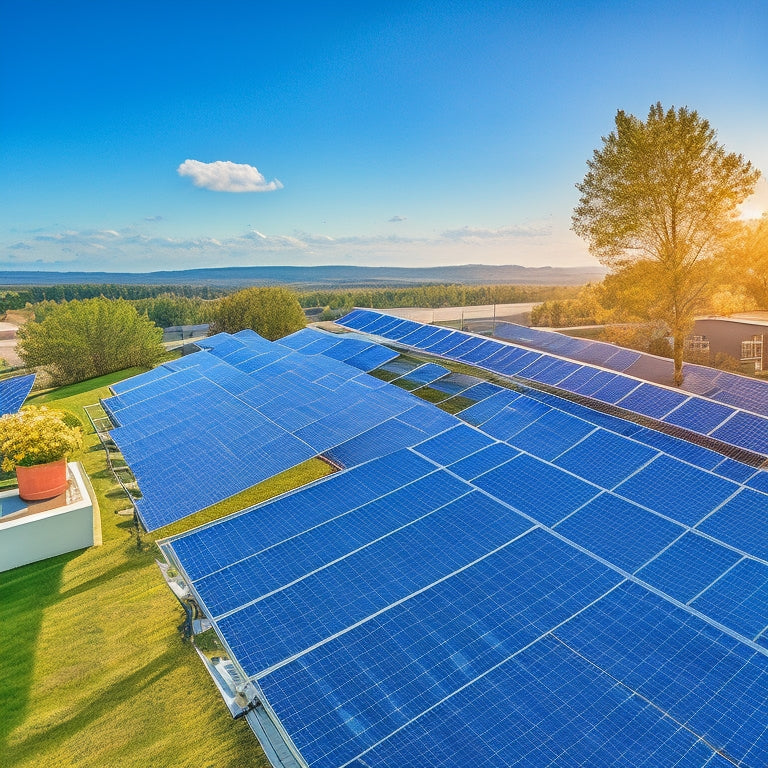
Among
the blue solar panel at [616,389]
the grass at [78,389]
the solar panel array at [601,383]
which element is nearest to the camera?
the solar panel array at [601,383]

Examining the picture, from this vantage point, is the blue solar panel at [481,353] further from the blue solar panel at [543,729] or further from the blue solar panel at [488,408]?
the blue solar panel at [543,729]

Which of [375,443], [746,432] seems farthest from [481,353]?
[375,443]

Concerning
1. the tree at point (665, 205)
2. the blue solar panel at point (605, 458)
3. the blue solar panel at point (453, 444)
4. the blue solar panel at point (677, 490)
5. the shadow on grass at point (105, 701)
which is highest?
the tree at point (665, 205)

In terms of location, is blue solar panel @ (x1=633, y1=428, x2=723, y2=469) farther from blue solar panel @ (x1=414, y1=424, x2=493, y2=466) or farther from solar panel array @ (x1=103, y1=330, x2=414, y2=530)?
solar panel array @ (x1=103, y1=330, x2=414, y2=530)

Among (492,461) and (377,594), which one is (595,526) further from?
(377,594)

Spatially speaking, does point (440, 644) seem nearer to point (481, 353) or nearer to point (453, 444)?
point (453, 444)

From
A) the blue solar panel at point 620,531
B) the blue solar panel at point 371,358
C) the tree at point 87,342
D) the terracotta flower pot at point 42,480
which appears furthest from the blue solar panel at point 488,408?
the tree at point 87,342

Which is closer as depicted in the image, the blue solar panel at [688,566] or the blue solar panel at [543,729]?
the blue solar panel at [543,729]
